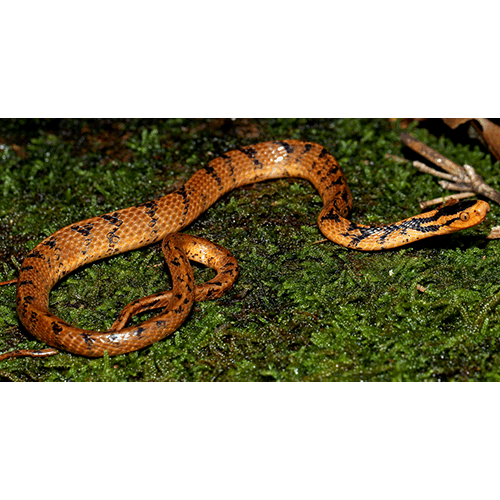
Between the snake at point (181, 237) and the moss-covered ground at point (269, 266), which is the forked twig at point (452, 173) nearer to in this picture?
the moss-covered ground at point (269, 266)

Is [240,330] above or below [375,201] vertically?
below

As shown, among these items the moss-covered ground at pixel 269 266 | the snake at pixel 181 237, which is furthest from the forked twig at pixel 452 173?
the snake at pixel 181 237

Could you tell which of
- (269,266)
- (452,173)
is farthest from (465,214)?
(269,266)

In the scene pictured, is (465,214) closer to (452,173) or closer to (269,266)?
(452,173)

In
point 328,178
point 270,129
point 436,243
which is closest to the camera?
point 436,243

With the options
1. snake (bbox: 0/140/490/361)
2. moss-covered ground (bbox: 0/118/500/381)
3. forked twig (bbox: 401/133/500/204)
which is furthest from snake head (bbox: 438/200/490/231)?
forked twig (bbox: 401/133/500/204)

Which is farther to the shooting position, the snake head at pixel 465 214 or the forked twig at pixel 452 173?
the forked twig at pixel 452 173

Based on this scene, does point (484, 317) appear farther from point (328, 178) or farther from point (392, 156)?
point (392, 156)

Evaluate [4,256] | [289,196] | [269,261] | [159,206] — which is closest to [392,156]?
[289,196]
